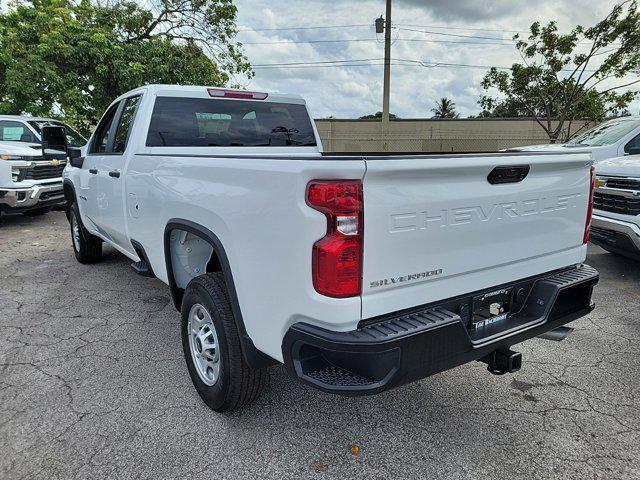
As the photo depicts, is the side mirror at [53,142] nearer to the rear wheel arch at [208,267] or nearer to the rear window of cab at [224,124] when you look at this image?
the rear window of cab at [224,124]

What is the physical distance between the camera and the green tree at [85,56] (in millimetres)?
12328

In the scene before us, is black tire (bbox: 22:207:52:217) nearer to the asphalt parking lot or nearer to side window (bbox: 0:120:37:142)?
side window (bbox: 0:120:37:142)

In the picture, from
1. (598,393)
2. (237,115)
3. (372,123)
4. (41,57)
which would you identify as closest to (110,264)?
(237,115)

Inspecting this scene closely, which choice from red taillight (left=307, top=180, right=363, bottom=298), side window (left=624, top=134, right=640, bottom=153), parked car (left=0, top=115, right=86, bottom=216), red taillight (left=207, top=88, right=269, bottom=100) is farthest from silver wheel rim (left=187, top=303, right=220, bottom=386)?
parked car (left=0, top=115, right=86, bottom=216)

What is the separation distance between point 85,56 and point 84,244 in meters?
9.17

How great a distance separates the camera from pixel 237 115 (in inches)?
166

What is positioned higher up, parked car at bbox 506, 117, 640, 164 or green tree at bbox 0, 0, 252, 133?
green tree at bbox 0, 0, 252, 133

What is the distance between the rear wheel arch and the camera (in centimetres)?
236

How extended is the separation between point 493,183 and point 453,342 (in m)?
0.80

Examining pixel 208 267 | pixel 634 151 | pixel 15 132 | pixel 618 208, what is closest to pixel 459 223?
pixel 208 267

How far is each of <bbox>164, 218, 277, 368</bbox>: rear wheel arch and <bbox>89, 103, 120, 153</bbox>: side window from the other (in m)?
2.23

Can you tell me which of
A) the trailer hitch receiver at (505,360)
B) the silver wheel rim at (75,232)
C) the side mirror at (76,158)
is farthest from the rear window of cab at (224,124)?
the silver wheel rim at (75,232)

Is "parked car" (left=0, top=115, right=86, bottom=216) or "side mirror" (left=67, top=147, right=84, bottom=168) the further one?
"parked car" (left=0, top=115, right=86, bottom=216)

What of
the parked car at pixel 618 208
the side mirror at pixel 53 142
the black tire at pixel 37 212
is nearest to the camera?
the parked car at pixel 618 208
